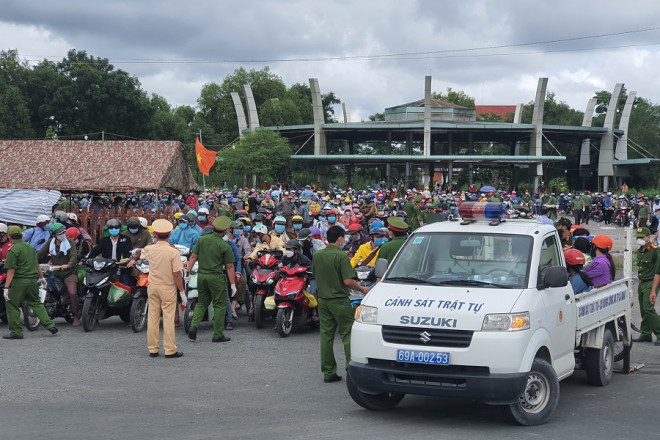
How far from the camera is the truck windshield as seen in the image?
7.86 metres

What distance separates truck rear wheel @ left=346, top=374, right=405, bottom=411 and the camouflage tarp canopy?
51.7 feet

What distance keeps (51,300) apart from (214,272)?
3231 mm

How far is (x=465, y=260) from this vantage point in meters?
8.22

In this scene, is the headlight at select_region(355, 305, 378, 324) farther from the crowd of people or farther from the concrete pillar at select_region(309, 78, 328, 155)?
the concrete pillar at select_region(309, 78, 328, 155)

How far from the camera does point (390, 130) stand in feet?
202

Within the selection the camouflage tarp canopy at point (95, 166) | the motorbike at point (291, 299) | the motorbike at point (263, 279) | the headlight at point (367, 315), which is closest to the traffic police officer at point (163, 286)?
the motorbike at point (291, 299)

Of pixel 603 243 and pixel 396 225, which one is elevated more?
pixel 396 225

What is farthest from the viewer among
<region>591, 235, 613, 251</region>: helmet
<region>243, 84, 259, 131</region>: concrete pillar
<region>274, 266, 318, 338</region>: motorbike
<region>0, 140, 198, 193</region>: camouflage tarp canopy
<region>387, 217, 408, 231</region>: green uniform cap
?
<region>243, 84, 259, 131</region>: concrete pillar

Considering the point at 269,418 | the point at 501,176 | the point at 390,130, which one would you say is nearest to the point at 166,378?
the point at 269,418

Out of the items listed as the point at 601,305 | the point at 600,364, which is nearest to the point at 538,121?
the point at 601,305

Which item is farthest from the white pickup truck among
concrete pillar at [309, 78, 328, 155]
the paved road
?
concrete pillar at [309, 78, 328, 155]

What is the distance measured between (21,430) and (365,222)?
16.4m

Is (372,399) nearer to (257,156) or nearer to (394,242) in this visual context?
(394,242)

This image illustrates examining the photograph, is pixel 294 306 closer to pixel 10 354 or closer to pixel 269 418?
pixel 10 354
